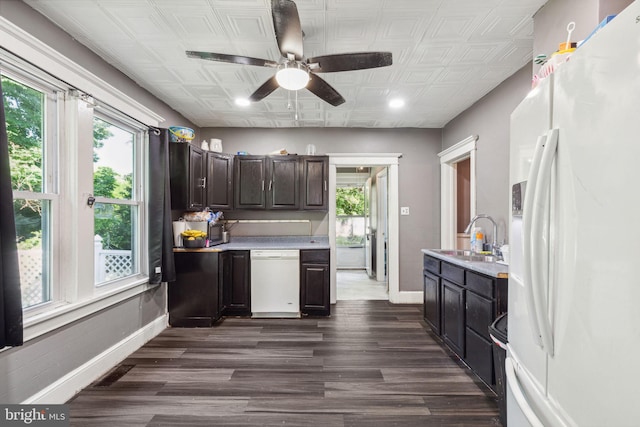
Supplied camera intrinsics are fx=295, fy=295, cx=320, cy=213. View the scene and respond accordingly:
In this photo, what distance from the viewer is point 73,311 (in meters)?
2.09

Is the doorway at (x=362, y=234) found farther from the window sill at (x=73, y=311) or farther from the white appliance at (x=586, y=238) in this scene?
the white appliance at (x=586, y=238)

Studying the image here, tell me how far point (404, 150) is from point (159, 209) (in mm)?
3308

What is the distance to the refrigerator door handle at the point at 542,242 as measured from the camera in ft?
2.66

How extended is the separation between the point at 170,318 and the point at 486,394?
3169 mm

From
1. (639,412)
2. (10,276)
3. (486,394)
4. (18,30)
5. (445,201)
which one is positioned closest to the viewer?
(639,412)

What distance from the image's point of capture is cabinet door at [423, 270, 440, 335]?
289 centimetres

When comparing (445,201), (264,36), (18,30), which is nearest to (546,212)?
(264,36)

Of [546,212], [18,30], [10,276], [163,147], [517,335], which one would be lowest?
[517,335]

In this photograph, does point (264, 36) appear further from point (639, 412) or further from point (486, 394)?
point (486, 394)

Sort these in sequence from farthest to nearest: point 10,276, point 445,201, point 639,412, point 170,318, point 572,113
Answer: point 445,201 → point 170,318 → point 10,276 → point 572,113 → point 639,412

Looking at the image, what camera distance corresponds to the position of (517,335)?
1101 millimetres

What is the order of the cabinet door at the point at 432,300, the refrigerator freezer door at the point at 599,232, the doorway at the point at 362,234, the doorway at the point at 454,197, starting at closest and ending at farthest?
the refrigerator freezer door at the point at 599,232, the cabinet door at the point at 432,300, the doorway at the point at 454,197, the doorway at the point at 362,234

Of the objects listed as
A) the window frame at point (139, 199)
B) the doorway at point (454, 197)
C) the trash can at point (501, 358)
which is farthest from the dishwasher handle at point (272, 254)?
the trash can at point (501, 358)

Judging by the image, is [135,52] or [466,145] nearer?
[135,52]
